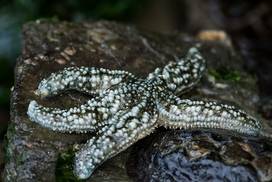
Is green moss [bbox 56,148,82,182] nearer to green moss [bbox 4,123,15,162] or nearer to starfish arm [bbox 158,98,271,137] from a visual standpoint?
green moss [bbox 4,123,15,162]

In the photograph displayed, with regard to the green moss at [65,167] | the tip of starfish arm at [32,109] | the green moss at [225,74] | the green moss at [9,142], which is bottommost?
the green moss at [65,167]

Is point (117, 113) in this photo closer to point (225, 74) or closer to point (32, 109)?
point (32, 109)

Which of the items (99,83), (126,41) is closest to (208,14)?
(126,41)

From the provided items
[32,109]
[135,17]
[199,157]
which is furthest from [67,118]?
[135,17]

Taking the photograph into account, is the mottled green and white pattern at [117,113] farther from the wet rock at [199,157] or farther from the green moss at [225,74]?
the green moss at [225,74]

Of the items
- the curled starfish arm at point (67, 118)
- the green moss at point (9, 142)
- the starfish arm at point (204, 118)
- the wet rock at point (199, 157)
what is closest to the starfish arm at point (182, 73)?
the starfish arm at point (204, 118)

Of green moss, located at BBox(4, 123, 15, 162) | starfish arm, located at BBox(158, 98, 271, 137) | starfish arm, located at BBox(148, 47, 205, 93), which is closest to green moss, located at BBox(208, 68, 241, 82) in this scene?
starfish arm, located at BBox(148, 47, 205, 93)
